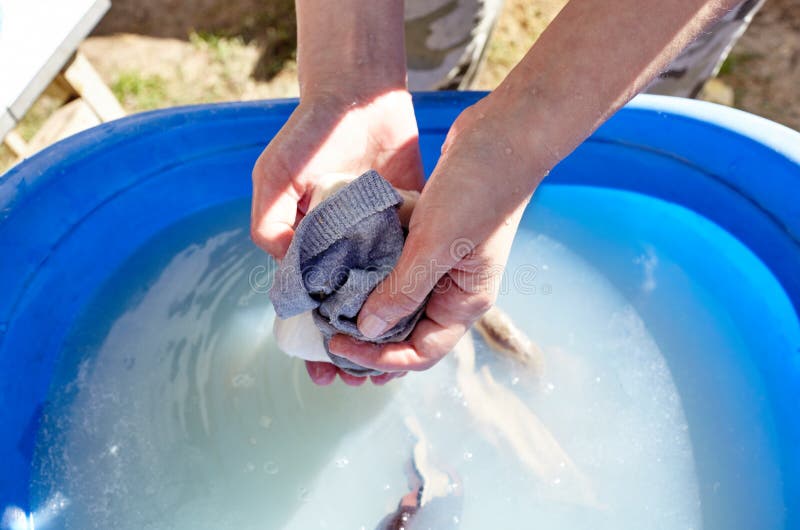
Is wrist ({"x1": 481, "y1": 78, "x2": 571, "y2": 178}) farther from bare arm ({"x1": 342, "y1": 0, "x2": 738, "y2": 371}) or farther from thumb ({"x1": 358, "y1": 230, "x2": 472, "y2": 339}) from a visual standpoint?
thumb ({"x1": 358, "y1": 230, "x2": 472, "y2": 339})

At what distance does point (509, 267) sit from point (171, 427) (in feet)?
2.57

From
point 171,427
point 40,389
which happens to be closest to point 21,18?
point 40,389

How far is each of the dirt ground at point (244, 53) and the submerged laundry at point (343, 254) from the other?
1306mm

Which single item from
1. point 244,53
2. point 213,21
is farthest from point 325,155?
point 213,21

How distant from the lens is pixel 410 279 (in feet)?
2.76

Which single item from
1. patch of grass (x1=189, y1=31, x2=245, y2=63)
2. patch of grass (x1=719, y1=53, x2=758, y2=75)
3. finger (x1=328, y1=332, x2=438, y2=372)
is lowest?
patch of grass (x1=719, y1=53, x2=758, y2=75)

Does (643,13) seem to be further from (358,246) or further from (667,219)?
(667,219)

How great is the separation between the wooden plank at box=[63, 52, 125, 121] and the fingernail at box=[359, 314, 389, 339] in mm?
1135

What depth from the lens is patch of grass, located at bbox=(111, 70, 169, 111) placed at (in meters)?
2.07

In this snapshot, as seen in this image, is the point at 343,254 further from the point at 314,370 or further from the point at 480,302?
the point at 314,370

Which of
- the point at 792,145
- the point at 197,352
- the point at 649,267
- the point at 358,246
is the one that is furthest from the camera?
A: the point at 649,267

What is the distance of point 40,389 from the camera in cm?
124

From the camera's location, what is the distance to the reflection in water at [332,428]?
1.18 m

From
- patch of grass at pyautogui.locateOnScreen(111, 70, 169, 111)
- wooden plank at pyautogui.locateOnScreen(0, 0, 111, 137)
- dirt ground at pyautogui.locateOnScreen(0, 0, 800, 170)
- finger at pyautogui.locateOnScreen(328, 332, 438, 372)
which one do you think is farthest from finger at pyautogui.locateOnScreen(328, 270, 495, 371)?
patch of grass at pyautogui.locateOnScreen(111, 70, 169, 111)
